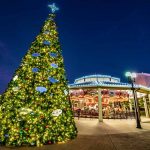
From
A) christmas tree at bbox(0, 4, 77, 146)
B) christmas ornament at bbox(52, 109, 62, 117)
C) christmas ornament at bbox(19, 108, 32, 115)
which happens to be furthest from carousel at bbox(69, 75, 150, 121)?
christmas ornament at bbox(19, 108, 32, 115)

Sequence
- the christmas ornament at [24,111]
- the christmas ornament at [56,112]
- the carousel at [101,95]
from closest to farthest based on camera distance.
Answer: the christmas ornament at [24,111], the christmas ornament at [56,112], the carousel at [101,95]

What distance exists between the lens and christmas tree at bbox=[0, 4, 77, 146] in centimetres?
611

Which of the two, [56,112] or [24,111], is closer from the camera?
[24,111]

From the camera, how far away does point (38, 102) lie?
6570 mm

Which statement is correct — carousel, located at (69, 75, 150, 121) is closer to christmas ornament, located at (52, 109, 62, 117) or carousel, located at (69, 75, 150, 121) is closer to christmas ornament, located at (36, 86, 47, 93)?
christmas ornament, located at (52, 109, 62, 117)

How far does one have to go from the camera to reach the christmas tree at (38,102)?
611 cm

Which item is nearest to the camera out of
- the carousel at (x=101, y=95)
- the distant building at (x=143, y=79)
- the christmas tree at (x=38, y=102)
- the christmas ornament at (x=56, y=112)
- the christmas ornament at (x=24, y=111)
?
the christmas tree at (x=38, y=102)

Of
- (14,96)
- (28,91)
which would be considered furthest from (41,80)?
(14,96)

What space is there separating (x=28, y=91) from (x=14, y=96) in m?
0.57

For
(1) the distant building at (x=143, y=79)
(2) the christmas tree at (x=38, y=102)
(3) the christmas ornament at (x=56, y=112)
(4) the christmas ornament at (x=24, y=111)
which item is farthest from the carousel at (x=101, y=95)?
(4) the christmas ornament at (x=24, y=111)

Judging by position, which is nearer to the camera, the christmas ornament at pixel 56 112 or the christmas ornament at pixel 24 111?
the christmas ornament at pixel 24 111

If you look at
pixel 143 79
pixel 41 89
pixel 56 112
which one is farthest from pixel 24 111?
pixel 143 79

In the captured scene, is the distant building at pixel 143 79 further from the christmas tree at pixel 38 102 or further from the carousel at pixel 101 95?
the christmas tree at pixel 38 102

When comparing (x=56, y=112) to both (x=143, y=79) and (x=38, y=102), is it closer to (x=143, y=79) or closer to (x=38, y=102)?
(x=38, y=102)
